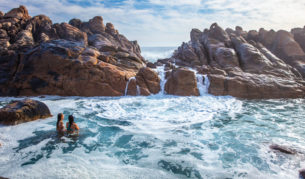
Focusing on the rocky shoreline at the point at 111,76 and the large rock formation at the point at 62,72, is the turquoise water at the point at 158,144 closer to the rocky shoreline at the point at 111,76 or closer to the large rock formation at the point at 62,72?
the large rock formation at the point at 62,72

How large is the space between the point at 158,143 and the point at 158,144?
7 centimetres

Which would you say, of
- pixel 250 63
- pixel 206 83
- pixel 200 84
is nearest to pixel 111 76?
pixel 200 84

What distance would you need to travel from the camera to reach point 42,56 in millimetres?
12570

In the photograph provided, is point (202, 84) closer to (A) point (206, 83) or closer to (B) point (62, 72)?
(A) point (206, 83)

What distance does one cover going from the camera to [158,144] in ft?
19.3

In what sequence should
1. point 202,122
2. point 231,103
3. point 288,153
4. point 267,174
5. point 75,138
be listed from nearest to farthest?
1. point 267,174
2. point 288,153
3. point 75,138
4. point 202,122
5. point 231,103

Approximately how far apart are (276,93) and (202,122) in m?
7.92

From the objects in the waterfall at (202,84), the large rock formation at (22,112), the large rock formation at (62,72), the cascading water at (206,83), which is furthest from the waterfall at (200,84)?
the large rock formation at (22,112)

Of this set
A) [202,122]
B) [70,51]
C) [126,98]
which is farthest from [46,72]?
[202,122]

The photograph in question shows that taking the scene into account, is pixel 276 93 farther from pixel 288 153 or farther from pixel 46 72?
pixel 46 72

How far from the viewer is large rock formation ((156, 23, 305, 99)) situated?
12.8 metres

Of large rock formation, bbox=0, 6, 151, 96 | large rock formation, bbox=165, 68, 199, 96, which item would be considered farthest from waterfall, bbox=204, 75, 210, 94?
large rock formation, bbox=0, 6, 151, 96

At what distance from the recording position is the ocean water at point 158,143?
14.4 ft

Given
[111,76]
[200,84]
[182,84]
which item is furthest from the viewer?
[200,84]
